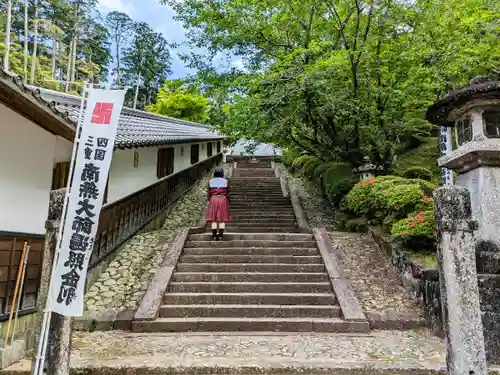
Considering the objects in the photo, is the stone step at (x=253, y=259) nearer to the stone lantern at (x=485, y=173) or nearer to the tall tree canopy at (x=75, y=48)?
the stone lantern at (x=485, y=173)

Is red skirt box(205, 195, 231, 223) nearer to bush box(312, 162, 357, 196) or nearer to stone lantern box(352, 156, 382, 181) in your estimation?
stone lantern box(352, 156, 382, 181)

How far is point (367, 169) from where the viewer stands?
11344 mm

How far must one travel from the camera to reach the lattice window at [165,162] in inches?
530

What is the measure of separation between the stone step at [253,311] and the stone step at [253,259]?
1.93 meters

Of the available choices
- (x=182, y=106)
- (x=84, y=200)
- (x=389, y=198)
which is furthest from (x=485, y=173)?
(x=182, y=106)

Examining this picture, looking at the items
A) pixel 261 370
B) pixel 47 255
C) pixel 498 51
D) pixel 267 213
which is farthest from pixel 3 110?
pixel 498 51

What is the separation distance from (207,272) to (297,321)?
273 centimetres

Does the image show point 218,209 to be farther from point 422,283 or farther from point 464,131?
point 464,131

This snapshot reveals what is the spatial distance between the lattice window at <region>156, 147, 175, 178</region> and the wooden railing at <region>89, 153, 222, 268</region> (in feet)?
1.03

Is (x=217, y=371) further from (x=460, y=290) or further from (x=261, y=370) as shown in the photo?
(x=460, y=290)

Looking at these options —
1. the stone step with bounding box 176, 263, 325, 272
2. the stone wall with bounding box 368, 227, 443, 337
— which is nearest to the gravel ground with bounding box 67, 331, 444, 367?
the stone wall with bounding box 368, 227, 443, 337

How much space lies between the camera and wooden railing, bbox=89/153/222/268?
8.12 metres

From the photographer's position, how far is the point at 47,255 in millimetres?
4266

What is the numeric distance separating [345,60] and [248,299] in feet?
24.5
